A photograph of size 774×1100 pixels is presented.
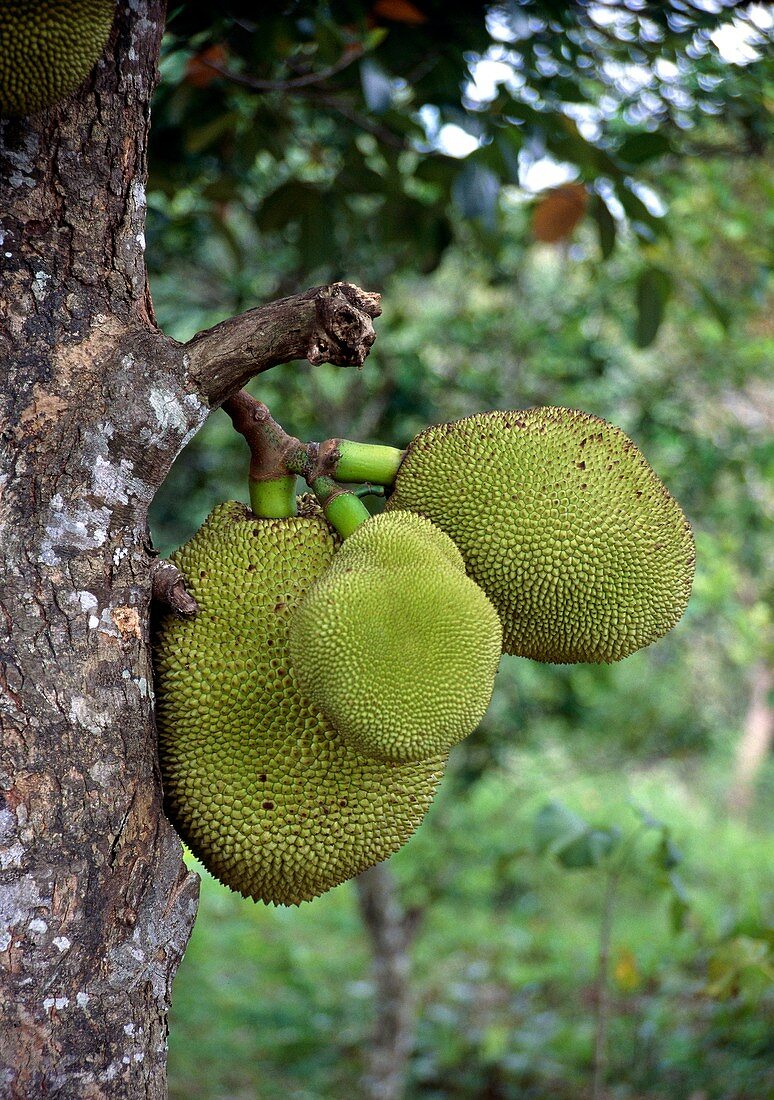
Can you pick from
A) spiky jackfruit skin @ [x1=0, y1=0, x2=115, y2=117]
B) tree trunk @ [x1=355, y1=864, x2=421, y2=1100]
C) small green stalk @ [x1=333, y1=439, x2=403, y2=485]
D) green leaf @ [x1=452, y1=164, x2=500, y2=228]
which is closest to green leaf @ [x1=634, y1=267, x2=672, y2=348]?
green leaf @ [x1=452, y1=164, x2=500, y2=228]

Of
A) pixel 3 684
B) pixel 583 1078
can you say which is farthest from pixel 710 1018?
pixel 3 684

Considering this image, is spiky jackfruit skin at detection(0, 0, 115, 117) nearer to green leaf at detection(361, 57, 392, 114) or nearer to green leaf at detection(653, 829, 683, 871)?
green leaf at detection(361, 57, 392, 114)

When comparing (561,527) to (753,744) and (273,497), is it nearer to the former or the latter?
(273,497)

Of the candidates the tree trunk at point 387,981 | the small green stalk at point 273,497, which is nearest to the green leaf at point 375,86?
the small green stalk at point 273,497

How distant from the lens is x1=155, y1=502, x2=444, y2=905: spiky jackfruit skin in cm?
87

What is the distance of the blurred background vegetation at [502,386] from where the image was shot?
1.51m

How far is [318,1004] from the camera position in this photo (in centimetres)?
333

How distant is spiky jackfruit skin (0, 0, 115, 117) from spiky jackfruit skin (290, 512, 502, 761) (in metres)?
0.43

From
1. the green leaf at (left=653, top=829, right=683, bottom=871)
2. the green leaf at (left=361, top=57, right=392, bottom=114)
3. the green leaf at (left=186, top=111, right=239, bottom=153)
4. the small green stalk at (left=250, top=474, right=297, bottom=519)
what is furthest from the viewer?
the green leaf at (left=186, top=111, right=239, bottom=153)

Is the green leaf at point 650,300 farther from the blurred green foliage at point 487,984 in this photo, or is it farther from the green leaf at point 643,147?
the blurred green foliage at point 487,984

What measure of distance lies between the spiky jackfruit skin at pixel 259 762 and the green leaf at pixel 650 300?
104 cm

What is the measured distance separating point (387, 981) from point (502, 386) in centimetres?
165

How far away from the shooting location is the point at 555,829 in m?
1.59

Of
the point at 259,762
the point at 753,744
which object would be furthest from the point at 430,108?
the point at 753,744
